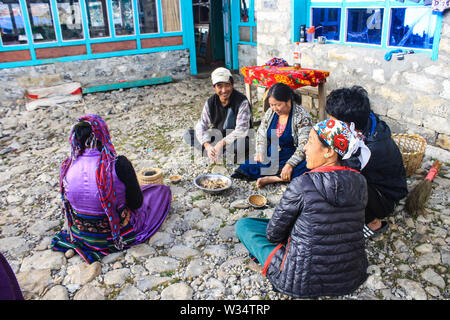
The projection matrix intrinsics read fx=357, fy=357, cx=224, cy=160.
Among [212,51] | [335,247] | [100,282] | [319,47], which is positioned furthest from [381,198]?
[212,51]

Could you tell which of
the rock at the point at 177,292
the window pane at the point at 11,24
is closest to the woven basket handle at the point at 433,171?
the rock at the point at 177,292

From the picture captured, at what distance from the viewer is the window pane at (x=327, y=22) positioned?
5965 millimetres

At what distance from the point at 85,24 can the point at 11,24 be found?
1.62m

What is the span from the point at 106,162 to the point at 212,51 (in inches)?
404

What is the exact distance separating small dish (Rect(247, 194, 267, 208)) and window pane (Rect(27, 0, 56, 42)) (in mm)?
7351

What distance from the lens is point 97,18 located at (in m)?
9.13

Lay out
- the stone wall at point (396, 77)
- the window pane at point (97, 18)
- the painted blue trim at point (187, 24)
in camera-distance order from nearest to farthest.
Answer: the stone wall at point (396, 77)
the window pane at point (97, 18)
the painted blue trim at point (187, 24)

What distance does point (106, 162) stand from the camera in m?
2.91

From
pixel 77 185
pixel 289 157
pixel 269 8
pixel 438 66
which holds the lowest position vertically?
pixel 289 157

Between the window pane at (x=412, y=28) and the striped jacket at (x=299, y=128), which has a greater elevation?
the window pane at (x=412, y=28)

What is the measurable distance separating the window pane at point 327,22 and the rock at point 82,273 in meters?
5.16

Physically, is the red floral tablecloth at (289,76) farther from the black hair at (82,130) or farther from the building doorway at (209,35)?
the building doorway at (209,35)

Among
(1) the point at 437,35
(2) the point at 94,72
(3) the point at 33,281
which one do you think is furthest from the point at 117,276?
(2) the point at 94,72

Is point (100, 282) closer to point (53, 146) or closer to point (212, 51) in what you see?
point (53, 146)
